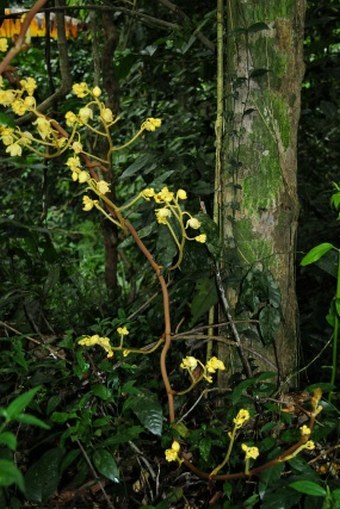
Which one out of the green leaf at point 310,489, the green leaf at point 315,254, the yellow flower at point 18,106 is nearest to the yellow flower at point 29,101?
the yellow flower at point 18,106

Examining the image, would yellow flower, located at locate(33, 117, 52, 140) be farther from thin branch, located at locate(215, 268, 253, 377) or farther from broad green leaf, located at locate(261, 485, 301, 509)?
broad green leaf, located at locate(261, 485, 301, 509)

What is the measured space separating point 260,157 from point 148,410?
0.65 m

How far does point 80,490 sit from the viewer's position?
1132 mm

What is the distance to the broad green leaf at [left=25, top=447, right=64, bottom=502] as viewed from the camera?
1068 mm

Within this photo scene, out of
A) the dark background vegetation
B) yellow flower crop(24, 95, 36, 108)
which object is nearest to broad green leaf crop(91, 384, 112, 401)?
the dark background vegetation

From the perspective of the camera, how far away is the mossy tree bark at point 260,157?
1398 millimetres

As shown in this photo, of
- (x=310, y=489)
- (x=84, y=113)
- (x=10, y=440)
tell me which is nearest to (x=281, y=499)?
(x=310, y=489)

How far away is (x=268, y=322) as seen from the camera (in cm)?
136

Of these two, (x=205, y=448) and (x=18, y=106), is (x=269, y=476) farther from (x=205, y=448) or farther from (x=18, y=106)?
(x=18, y=106)

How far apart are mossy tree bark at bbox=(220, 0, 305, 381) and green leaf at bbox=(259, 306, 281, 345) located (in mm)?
15

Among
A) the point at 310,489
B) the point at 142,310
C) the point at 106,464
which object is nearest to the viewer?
the point at 310,489

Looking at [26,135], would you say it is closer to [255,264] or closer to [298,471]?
[255,264]

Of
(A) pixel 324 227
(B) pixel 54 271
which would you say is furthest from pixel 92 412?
(A) pixel 324 227

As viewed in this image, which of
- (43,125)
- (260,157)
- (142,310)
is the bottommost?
(142,310)
